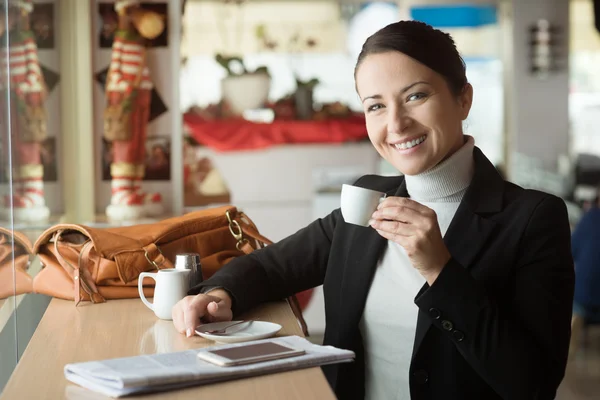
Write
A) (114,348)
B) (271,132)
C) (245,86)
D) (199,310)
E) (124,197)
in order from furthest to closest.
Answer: (245,86)
(271,132)
(124,197)
(199,310)
(114,348)

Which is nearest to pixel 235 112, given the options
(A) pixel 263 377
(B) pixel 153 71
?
(B) pixel 153 71

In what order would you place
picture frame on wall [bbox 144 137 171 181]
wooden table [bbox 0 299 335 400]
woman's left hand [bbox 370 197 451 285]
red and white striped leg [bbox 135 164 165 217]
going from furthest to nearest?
picture frame on wall [bbox 144 137 171 181]
red and white striped leg [bbox 135 164 165 217]
woman's left hand [bbox 370 197 451 285]
wooden table [bbox 0 299 335 400]

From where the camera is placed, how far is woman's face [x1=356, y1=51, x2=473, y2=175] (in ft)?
4.90

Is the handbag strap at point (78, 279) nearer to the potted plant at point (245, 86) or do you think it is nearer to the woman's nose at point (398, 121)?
the woman's nose at point (398, 121)

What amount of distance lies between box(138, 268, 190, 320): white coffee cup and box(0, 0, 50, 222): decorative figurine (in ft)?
1.41

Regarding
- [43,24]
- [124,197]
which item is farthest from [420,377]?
[124,197]

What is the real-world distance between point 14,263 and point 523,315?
1070 mm

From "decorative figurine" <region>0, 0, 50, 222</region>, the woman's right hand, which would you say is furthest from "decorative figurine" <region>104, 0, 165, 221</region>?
the woman's right hand

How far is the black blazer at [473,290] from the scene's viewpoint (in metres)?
1.33

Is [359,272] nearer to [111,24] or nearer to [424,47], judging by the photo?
[424,47]

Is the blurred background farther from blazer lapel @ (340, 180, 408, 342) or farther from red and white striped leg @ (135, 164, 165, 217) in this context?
blazer lapel @ (340, 180, 408, 342)

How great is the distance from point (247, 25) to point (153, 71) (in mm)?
4925

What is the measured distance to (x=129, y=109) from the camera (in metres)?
3.25

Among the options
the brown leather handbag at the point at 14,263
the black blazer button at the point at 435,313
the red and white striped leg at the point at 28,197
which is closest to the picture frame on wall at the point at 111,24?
the red and white striped leg at the point at 28,197
